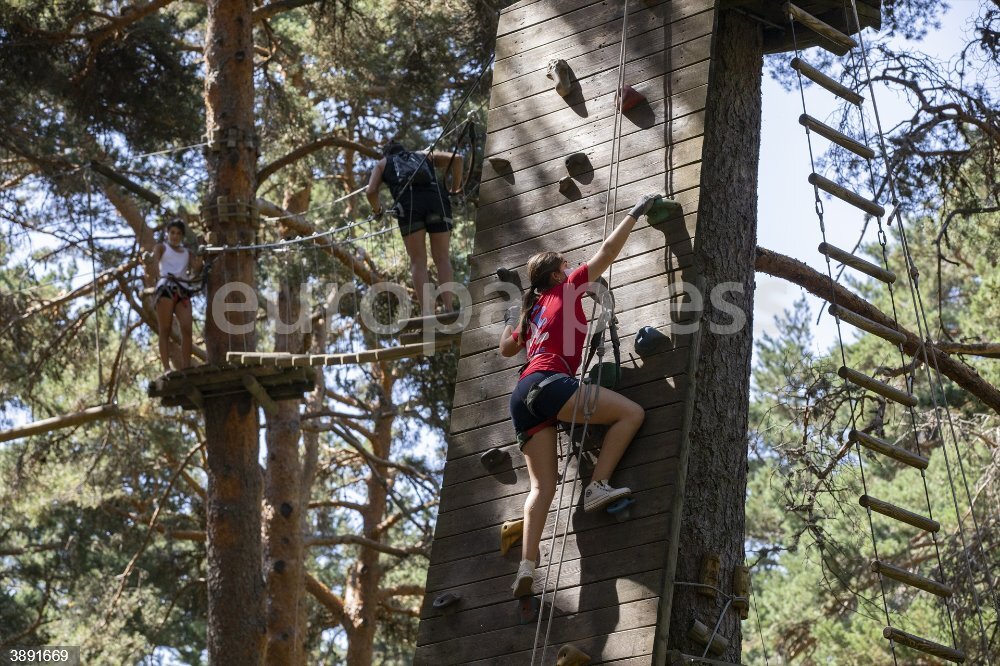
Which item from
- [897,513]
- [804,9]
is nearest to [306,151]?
[804,9]

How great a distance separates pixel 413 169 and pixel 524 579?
316cm

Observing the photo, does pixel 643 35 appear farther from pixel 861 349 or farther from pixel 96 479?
pixel 861 349

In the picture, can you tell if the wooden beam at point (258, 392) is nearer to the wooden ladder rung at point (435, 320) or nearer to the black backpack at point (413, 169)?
the wooden ladder rung at point (435, 320)

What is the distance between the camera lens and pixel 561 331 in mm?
4309

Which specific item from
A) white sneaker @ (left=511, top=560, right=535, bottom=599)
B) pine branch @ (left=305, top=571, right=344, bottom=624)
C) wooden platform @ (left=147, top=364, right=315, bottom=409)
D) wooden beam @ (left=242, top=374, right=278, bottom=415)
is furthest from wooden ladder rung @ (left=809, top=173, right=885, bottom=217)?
pine branch @ (left=305, top=571, right=344, bottom=624)

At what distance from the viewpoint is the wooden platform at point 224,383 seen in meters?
7.64

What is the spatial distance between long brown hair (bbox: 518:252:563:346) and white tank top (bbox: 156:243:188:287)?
4.12m

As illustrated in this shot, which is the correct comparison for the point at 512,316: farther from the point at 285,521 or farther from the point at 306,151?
the point at 285,521

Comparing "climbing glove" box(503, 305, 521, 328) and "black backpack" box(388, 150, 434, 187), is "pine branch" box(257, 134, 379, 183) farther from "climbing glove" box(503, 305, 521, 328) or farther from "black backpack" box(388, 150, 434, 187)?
"climbing glove" box(503, 305, 521, 328)

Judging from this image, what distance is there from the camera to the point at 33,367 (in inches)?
414

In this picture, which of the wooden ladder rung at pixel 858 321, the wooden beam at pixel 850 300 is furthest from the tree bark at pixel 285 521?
the wooden ladder rung at pixel 858 321

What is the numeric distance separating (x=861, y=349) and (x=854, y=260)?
1072cm

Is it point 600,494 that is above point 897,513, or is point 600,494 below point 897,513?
below

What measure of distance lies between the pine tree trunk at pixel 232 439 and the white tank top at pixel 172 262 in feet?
1.01
